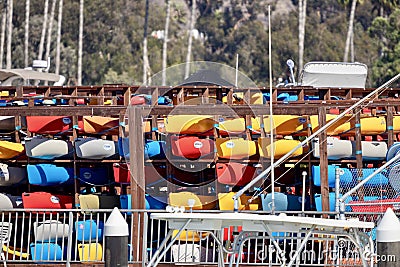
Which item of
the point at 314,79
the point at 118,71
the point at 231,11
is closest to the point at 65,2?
the point at 118,71

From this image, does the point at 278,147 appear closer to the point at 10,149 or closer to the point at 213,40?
A: the point at 10,149

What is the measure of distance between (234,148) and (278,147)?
78cm

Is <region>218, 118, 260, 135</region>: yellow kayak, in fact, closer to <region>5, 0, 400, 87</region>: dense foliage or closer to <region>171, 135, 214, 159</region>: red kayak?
<region>171, 135, 214, 159</region>: red kayak

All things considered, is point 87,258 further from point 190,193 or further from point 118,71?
point 118,71

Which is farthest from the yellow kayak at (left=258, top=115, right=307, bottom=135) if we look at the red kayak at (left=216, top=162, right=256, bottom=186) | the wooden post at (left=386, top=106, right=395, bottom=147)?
the wooden post at (left=386, top=106, right=395, bottom=147)

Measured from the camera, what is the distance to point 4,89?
19.9 metres

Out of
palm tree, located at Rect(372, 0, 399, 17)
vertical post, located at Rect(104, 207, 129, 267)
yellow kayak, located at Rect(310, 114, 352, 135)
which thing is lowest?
vertical post, located at Rect(104, 207, 129, 267)

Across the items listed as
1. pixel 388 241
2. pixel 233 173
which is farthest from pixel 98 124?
pixel 388 241

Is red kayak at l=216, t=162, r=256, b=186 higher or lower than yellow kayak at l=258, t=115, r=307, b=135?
lower

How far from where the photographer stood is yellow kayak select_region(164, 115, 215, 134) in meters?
15.7

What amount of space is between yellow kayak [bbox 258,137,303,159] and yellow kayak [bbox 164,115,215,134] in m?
0.83

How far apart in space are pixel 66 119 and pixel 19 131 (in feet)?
2.77

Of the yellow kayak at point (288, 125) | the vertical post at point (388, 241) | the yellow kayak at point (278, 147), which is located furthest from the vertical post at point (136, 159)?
the vertical post at point (388, 241)

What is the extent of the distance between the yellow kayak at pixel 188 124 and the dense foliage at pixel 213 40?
48900mm
